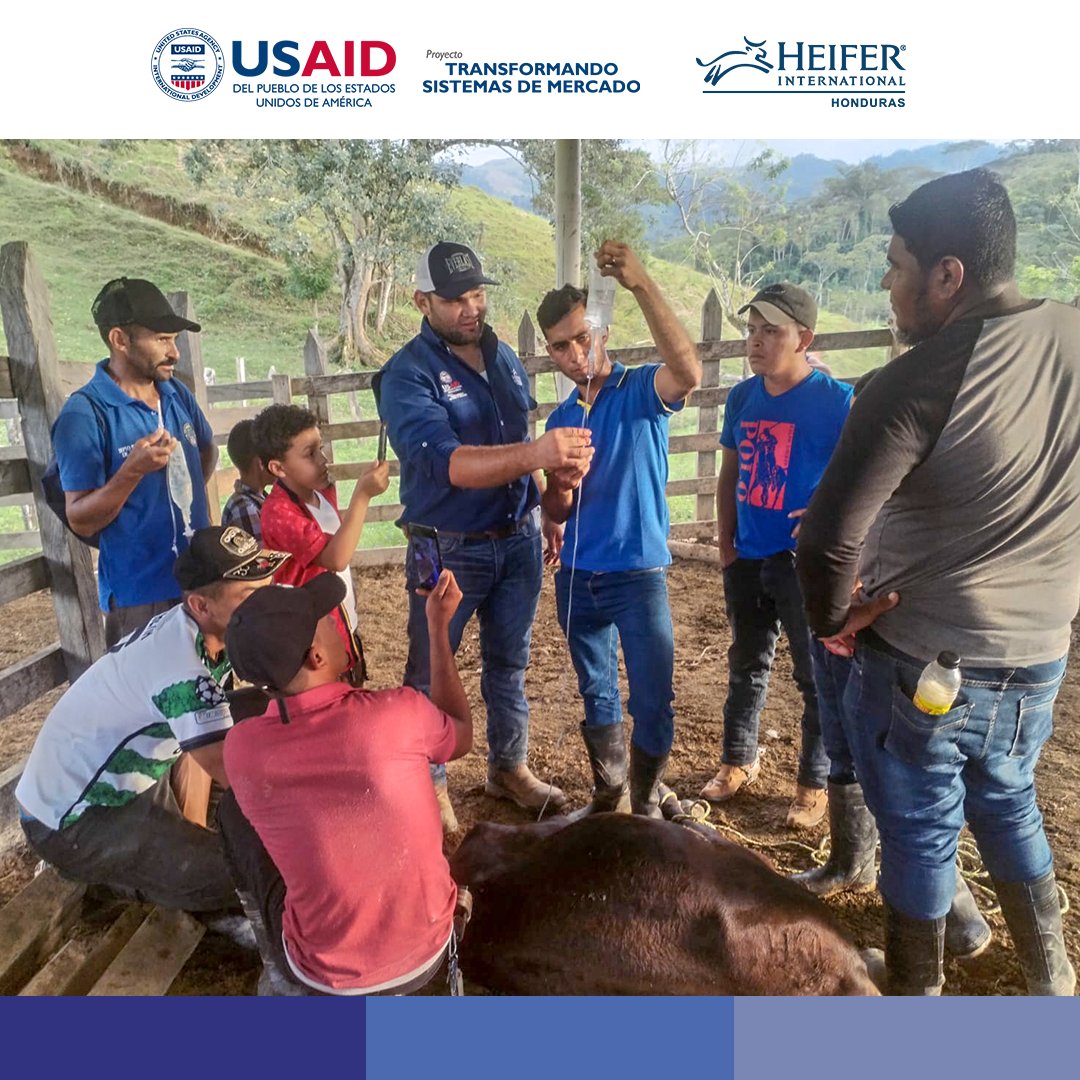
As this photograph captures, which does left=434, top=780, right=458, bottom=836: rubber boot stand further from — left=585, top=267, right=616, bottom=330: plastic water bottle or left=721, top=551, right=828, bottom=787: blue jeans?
left=585, top=267, right=616, bottom=330: plastic water bottle

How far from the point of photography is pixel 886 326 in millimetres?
1446

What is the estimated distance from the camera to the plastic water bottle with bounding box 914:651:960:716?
1.31 m

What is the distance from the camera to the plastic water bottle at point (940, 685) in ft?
4.30

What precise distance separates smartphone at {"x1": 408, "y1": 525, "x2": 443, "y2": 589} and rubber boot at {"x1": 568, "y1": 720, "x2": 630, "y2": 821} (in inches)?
24.0

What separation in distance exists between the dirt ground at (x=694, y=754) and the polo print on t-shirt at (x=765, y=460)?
0.62m

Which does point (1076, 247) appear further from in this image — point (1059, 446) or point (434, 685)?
point (434, 685)

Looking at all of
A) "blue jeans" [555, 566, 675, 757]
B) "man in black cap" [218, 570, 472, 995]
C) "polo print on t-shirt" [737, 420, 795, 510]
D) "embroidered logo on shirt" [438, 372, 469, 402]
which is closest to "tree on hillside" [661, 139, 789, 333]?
"polo print on t-shirt" [737, 420, 795, 510]

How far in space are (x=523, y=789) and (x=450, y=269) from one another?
1.37 meters

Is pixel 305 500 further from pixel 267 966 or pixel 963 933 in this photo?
pixel 963 933

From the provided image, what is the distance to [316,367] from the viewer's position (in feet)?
6.09
